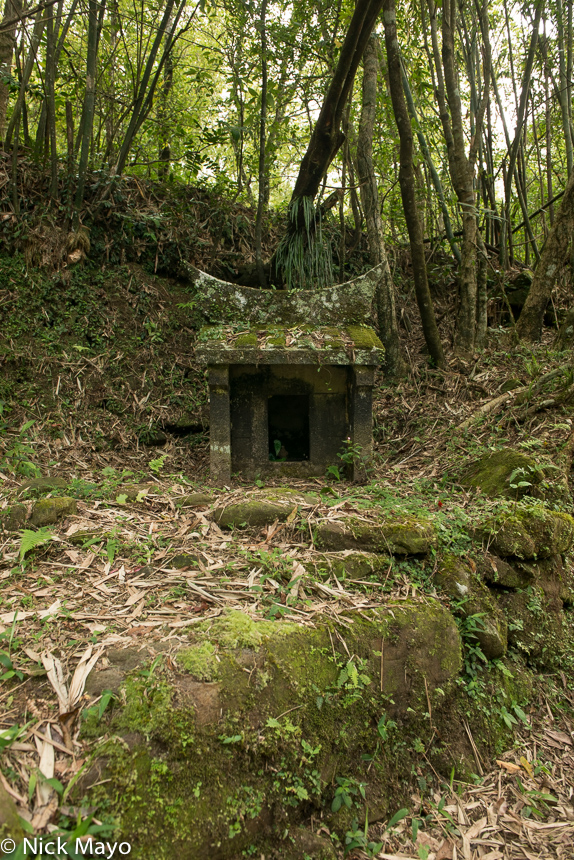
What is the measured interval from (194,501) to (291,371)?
1888 millimetres

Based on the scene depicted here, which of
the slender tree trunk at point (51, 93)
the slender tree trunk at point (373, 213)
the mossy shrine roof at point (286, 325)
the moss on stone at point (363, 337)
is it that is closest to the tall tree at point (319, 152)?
the slender tree trunk at point (373, 213)

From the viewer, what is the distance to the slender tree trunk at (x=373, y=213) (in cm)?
719

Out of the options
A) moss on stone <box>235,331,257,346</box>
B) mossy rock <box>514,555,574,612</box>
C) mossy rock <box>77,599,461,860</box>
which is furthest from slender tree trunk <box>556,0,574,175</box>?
mossy rock <box>77,599,461,860</box>

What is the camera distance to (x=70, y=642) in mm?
2438

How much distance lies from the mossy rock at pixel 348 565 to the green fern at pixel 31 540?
63.5 inches

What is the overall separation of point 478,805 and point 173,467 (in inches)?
161

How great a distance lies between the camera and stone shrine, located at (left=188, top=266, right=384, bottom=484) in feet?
16.6

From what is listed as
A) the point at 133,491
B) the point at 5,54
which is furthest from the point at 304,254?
the point at 5,54

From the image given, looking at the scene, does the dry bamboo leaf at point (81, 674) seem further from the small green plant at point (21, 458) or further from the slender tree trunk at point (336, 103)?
the slender tree trunk at point (336, 103)

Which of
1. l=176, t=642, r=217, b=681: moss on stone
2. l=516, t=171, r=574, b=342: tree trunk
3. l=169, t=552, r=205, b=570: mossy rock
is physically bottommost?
l=176, t=642, r=217, b=681: moss on stone

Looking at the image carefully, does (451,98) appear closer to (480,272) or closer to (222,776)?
(480,272)

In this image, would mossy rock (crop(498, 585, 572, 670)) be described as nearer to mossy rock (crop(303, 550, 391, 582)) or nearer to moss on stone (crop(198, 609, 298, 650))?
mossy rock (crop(303, 550, 391, 582))

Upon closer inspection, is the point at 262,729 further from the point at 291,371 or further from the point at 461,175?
the point at 461,175

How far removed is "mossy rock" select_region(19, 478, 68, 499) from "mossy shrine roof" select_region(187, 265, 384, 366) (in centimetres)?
171
